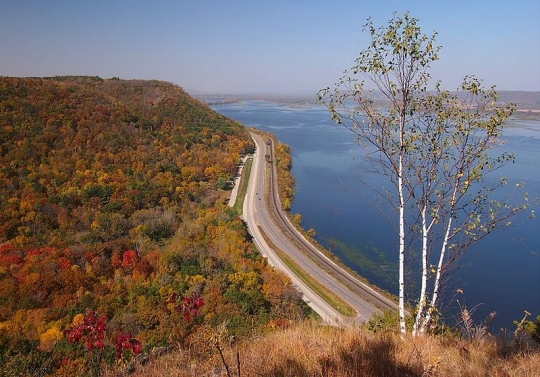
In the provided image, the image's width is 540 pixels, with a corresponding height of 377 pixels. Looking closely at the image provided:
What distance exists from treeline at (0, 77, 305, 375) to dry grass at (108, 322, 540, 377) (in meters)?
1.17

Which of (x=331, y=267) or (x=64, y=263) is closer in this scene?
(x=64, y=263)

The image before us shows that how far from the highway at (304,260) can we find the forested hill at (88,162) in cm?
657

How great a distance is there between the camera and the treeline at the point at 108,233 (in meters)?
16.8

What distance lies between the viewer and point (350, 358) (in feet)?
14.6

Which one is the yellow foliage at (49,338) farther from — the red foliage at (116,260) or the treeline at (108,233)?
the red foliage at (116,260)

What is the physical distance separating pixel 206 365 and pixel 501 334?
499 cm

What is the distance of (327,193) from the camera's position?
46.4 metres

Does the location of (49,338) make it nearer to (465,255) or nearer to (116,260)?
(116,260)

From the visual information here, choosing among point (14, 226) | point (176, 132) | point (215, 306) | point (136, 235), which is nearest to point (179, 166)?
point (176, 132)

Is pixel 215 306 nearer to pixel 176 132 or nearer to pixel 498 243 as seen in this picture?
pixel 498 243

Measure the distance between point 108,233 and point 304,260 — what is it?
50.5 ft

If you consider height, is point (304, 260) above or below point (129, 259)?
below

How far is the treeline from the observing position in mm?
16797

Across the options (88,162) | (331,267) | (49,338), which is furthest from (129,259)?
(88,162)
